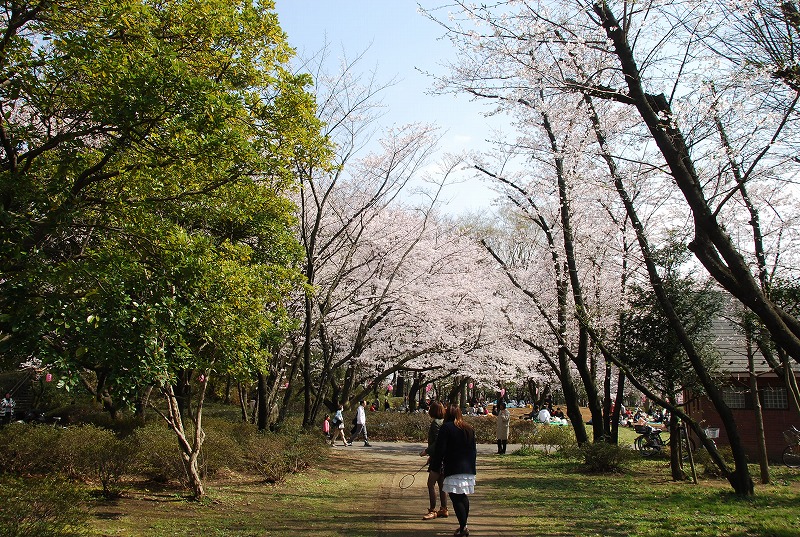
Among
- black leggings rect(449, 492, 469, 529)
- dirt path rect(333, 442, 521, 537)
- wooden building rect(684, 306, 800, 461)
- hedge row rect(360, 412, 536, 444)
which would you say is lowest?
dirt path rect(333, 442, 521, 537)

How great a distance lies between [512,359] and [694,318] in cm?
1176

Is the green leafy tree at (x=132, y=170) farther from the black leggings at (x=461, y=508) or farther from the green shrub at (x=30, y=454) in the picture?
the green shrub at (x=30, y=454)

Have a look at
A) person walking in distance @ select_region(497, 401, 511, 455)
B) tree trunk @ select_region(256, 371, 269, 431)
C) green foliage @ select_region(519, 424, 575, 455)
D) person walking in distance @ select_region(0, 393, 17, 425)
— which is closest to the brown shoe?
tree trunk @ select_region(256, 371, 269, 431)

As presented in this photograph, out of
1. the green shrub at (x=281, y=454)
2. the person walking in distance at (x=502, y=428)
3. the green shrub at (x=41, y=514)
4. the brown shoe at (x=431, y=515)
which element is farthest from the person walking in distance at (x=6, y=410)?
the brown shoe at (x=431, y=515)

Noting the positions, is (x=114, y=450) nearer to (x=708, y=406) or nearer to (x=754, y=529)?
(x=754, y=529)

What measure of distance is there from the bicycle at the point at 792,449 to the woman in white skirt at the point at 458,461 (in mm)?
11176

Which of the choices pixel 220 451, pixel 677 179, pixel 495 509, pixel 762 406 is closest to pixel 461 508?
pixel 495 509

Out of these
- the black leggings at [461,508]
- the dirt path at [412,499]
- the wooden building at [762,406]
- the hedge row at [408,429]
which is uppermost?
the wooden building at [762,406]

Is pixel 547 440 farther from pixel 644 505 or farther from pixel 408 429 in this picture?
pixel 644 505

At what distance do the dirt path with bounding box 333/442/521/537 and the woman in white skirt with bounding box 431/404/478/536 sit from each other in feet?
1.62

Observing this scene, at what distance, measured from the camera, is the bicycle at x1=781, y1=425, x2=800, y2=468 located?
47.6ft

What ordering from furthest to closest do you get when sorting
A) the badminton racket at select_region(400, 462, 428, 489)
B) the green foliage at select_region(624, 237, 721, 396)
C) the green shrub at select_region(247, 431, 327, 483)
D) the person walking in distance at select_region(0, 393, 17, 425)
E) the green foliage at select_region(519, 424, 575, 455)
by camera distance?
the person walking in distance at select_region(0, 393, 17, 425) → the green foliage at select_region(519, 424, 575, 455) → the green foliage at select_region(624, 237, 721, 396) → the badminton racket at select_region(400, 462, 428, 489) → the green shrub at select_region(247, 431, 327, 483)

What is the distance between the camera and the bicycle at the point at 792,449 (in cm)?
1452

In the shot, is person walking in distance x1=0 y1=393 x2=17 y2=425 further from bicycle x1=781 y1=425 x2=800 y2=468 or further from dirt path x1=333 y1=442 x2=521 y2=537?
bicycle x1=781 y1=425 x2=800 y2=468
